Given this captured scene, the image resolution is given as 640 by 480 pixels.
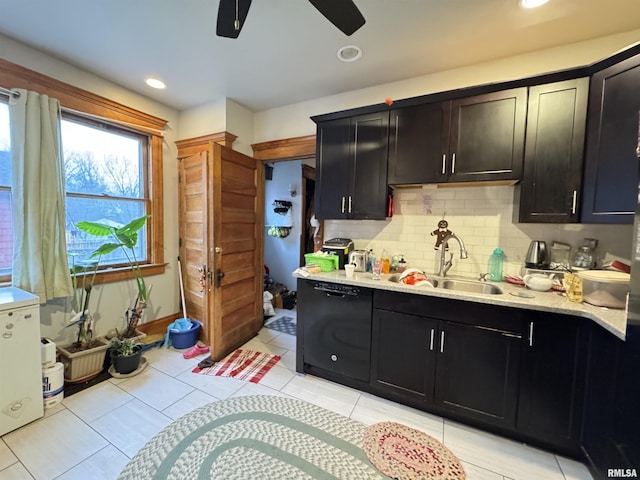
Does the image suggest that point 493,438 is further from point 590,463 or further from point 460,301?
point 460,301

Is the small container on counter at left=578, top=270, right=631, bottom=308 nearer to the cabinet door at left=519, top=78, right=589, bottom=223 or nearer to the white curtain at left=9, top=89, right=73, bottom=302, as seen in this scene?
the cabinet door at left=519, top=78, right=589, bottom=223

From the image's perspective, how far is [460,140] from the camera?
6.59ft

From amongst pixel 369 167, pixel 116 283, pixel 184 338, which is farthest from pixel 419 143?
pixel 116 283

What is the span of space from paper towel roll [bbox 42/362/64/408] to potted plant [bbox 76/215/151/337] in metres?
0.64

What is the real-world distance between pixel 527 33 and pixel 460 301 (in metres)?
1.97

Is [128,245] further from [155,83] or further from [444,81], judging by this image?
[444,81]

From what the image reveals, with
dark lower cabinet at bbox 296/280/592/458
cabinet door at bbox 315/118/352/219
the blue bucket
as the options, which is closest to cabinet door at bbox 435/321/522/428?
dark lower cabinet at bbox 296/280/592/458

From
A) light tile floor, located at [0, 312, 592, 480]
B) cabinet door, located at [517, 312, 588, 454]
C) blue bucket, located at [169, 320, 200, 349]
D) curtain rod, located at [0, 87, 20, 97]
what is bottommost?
light tile floor, located at [0, 312, 592, 480]

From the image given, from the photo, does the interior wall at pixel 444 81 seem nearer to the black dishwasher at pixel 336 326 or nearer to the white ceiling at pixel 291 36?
the white ceiling at pixel 291 36

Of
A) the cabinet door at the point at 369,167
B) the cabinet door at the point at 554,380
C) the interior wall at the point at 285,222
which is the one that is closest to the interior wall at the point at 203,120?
the cabinet door at the point at 369,167

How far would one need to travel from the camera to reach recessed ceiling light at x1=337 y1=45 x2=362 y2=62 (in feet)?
6.63

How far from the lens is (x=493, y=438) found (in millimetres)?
1748

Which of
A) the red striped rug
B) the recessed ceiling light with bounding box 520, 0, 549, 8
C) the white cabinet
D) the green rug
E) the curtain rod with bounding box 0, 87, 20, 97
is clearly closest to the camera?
the green rug

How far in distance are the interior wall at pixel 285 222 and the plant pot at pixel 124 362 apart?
8.92 ft
